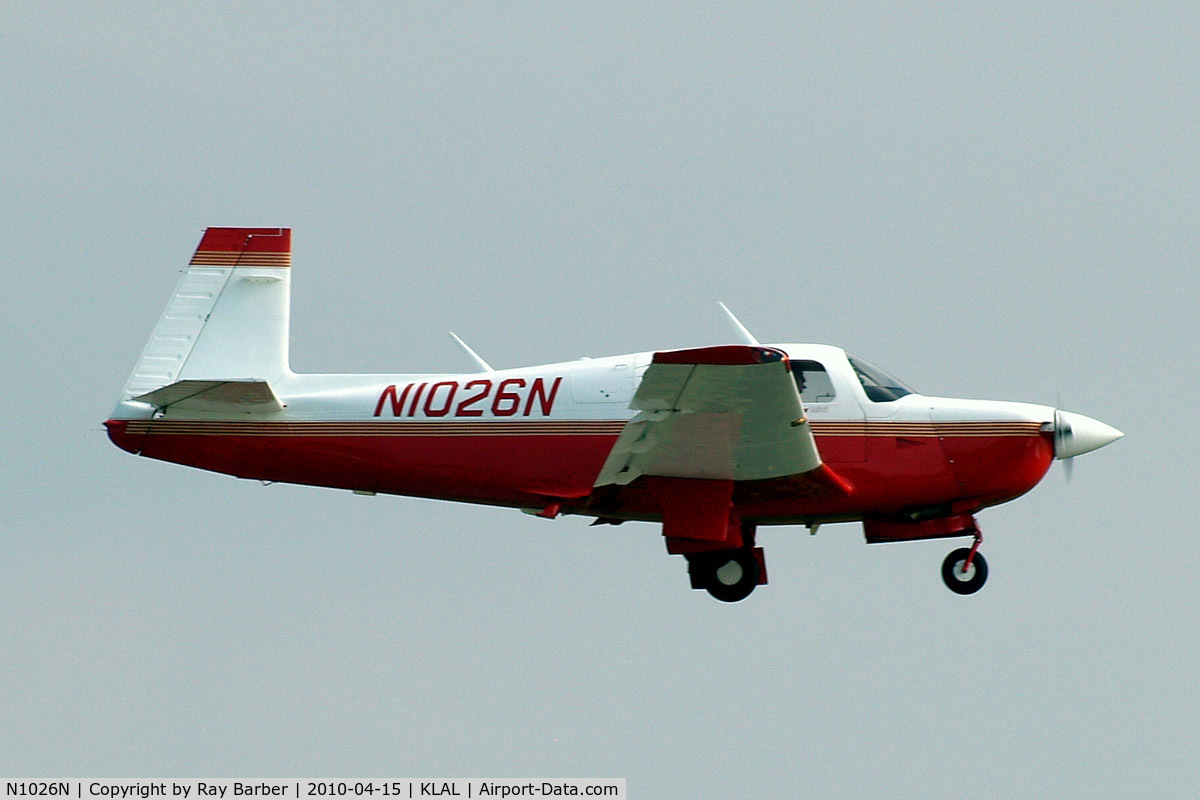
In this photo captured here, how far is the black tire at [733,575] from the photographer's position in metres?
13.8

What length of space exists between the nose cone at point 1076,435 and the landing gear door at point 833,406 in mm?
1814

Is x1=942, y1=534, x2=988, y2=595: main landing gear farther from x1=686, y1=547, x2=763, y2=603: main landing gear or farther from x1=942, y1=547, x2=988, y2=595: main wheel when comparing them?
x1=686, y1=547, x2=763, y2=603: main landing gear

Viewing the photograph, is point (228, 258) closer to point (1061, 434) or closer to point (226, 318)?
point (226, 318)

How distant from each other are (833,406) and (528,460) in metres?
2.71

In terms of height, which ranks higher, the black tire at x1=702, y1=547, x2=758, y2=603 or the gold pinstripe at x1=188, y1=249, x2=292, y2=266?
the gold pinstripe at x1=188, y1=249, x2=292, y2=266

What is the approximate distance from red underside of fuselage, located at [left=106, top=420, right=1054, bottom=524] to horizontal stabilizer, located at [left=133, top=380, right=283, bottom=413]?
159 millimetres

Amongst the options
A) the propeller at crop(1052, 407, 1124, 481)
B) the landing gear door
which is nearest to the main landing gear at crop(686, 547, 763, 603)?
the landing gear door

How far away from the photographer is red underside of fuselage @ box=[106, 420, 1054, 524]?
13.4 meters

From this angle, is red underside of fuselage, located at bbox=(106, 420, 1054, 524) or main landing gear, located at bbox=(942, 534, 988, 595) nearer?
red underside of fuselage, located at bbox=(106, 420, 1054, 524)

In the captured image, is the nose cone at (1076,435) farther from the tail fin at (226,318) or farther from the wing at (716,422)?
the tail fin at (226,318)

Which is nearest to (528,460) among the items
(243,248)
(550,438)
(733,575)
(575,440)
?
(550,438)

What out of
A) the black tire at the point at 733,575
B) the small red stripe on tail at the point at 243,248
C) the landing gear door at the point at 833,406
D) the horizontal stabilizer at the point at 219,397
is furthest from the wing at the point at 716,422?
the small red stripe on tail at the point at 243,248

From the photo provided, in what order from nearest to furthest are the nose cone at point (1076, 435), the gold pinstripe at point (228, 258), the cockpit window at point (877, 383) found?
the cockpit window at point (877, 383) → the nose cone at point (1076, 435) → the gold pinstripe at point (228, 258)

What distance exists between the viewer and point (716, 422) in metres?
12.2
